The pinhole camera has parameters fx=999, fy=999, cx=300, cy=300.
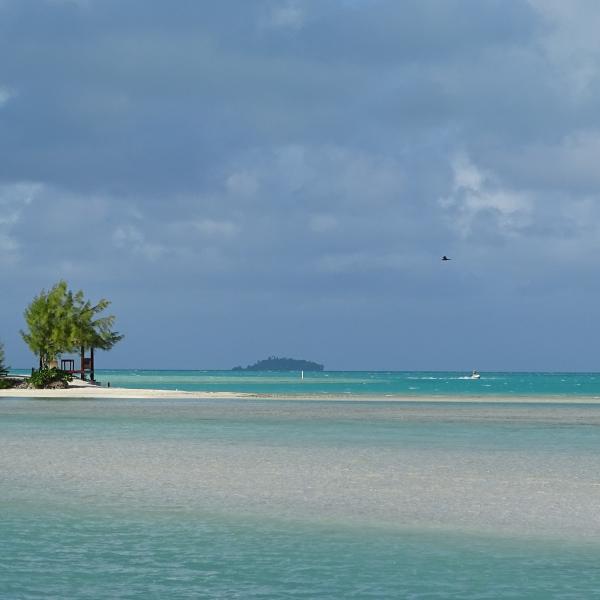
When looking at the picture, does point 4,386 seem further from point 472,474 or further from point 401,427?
point 472,474

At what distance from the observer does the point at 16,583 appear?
46.9 ft

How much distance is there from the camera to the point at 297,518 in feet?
66.9

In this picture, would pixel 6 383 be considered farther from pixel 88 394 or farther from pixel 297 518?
pixel 297 518

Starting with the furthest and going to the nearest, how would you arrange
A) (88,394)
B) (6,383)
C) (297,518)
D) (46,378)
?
(6,383) → (46,378) → (88,394) → (297,518)

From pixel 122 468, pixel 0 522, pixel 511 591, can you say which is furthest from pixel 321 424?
pixel 511 591

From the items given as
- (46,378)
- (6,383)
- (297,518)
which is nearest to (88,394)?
(46,378)

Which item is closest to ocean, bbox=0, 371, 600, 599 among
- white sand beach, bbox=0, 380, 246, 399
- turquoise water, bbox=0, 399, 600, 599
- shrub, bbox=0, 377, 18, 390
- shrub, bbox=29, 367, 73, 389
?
turquoise water, bbox=0, 399, 600, 599

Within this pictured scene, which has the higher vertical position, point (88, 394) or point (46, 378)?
point (46, 378)

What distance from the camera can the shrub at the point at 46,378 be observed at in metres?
107

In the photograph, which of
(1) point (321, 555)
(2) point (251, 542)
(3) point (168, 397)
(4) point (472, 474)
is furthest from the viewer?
(3) point (168, 397)

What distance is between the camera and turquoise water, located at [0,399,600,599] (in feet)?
48.0

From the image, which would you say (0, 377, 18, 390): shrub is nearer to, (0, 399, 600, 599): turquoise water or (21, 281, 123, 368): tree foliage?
(21, 281, 123, 368): tree foliage

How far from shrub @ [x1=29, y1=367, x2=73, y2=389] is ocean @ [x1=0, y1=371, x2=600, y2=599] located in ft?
220

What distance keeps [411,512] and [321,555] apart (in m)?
5.13
